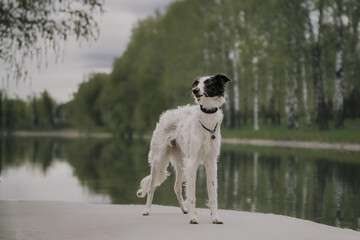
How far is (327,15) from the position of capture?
3841 cm

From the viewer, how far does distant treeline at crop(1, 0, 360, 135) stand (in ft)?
128

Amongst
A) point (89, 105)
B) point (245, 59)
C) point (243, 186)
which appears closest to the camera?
point (243, 186)

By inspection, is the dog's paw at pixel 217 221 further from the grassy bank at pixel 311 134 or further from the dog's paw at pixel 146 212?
the grassy bank at pixel 311 134

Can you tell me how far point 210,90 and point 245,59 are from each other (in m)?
40.5

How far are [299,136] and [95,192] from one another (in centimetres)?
2655

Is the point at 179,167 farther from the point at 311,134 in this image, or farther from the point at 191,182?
the point at 311,134

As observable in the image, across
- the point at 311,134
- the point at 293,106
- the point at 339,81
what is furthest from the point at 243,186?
the point at 293,106

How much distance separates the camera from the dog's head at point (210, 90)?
7.01 metres

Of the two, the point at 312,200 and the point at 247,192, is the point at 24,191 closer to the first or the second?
the point at 247,192

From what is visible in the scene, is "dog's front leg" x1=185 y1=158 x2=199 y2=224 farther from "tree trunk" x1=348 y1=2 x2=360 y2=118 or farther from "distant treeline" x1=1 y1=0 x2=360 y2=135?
"tree trunk" x1=348 y1=2 x2=360 y2=118

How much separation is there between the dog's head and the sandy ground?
68.1 inches

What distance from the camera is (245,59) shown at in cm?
4684

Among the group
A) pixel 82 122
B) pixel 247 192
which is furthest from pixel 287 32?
pixel 82 122

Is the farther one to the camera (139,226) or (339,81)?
(339,81)
